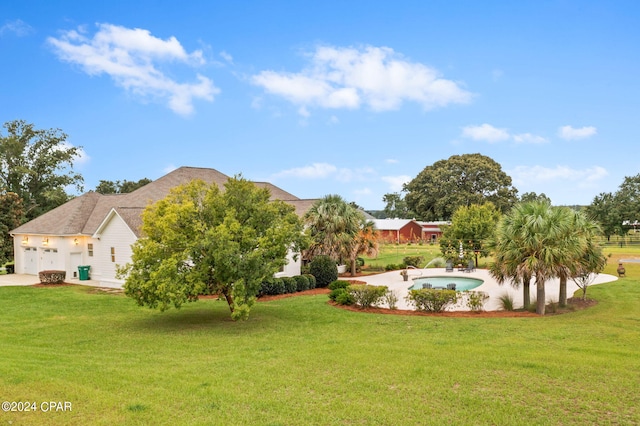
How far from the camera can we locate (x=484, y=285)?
991 inches

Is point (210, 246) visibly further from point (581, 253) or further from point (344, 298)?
point (581, 253)

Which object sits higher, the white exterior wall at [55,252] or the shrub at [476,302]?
the white exterior wall at [55,252]

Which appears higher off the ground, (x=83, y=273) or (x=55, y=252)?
(x=55, y=252)

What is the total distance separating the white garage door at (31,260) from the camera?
31.2 meters

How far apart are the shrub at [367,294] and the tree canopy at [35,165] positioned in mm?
36520

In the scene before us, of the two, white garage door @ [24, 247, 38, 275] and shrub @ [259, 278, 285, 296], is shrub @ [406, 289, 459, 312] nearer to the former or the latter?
shrub @ [259, 278, 285, 296]

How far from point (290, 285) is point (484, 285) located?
1078 cm

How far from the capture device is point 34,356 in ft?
33.8

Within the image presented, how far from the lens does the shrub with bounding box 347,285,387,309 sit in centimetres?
1764

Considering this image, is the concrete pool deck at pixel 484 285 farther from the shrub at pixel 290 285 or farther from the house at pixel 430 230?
the house at pixel 430 230

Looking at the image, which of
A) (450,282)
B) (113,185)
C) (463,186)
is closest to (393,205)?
(463,186)

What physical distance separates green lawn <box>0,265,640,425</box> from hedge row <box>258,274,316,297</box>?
6.09 meters

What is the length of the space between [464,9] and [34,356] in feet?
76.9

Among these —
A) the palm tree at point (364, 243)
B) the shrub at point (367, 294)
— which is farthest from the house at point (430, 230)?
the shrub at point (367, 294)
